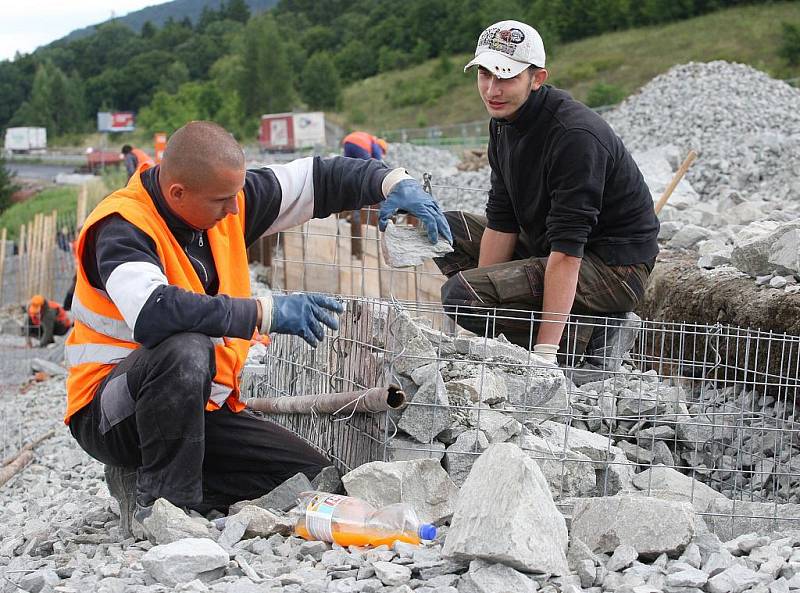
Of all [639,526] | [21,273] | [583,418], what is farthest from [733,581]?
[21,273]

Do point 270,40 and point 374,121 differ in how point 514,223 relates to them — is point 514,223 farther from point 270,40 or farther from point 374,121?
point 270,40

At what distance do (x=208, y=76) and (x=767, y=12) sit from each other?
58.5 metres

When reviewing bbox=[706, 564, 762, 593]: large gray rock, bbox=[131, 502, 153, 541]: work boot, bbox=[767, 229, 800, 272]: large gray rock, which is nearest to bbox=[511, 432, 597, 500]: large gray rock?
bbox=[706, 564, 762, 593]: large gray rock

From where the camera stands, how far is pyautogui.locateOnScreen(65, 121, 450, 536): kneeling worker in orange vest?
327cm

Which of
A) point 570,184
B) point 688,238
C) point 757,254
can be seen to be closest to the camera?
point 570,184

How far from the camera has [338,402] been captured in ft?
12.1

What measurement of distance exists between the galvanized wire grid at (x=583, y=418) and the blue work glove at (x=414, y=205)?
341 mm

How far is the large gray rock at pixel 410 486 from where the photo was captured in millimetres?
3209

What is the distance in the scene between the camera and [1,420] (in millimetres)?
8297

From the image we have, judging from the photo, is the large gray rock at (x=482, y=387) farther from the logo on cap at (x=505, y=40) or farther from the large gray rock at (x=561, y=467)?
the logo on cap at (x=505, y=40)

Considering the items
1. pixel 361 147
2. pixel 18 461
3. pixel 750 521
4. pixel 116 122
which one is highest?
pixel 116 122

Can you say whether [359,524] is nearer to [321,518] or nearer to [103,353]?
[321,518]

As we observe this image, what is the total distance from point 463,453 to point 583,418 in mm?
546

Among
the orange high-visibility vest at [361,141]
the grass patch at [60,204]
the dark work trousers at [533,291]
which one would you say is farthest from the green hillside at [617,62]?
the dark work trousers at [533,291]
